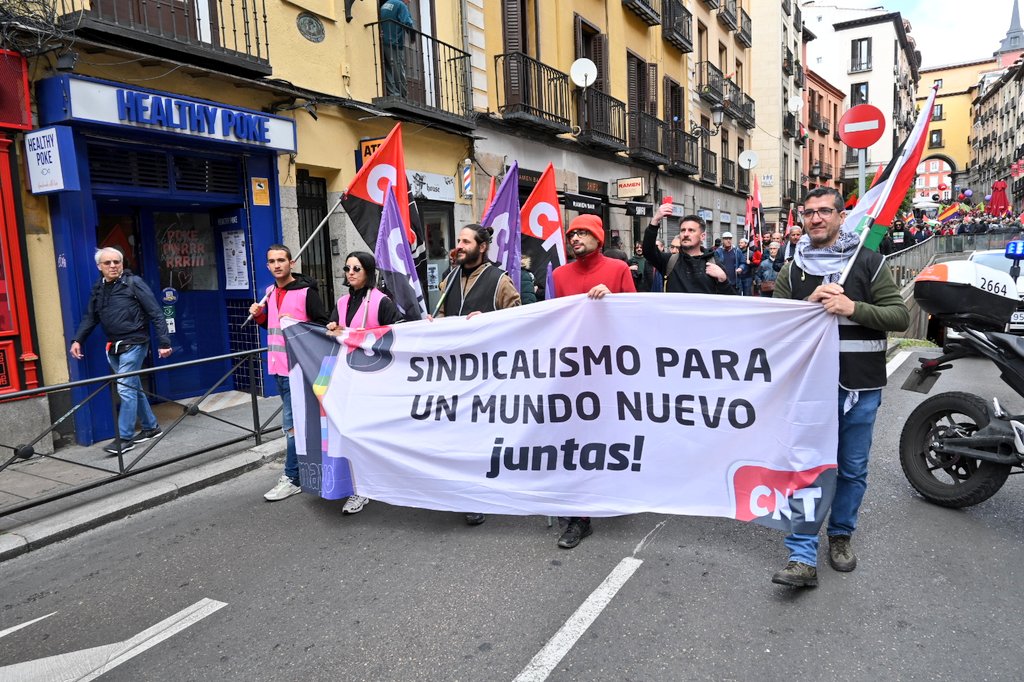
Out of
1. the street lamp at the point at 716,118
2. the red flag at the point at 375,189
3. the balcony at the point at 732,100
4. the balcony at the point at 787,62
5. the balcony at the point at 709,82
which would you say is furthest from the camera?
the balcony at the point at 787,62

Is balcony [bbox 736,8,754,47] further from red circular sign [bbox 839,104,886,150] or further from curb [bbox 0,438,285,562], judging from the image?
curb [bbox 0,438,285,562]

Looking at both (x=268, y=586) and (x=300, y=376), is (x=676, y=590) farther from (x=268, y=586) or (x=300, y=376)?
(x=300, y=376)

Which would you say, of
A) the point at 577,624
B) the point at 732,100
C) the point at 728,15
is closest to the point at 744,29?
the point at 728,15

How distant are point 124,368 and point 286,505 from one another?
273cm

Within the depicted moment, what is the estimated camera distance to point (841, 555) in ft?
12.2

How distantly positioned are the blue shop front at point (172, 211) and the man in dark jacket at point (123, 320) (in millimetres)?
263

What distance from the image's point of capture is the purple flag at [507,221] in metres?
6.44

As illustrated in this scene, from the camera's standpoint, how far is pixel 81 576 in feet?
13.5

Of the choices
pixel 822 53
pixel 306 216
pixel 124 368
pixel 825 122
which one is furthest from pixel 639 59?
pixel 822 53

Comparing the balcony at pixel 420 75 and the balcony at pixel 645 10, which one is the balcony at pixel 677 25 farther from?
the balcony at pixel 420 75

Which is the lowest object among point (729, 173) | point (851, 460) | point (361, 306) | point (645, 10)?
point (851, 460)

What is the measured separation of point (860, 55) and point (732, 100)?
123 ft

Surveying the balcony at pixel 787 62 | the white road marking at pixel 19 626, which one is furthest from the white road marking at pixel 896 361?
the balcony at pixel 787 62

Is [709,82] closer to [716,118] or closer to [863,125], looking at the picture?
[716,118]
